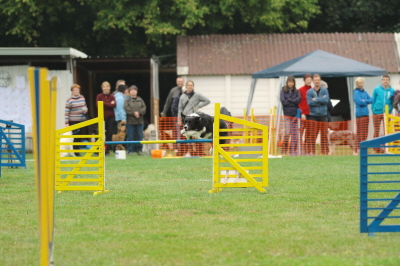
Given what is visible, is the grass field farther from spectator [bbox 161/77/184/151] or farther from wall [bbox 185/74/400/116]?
wall [bbox 185/74/400/116]

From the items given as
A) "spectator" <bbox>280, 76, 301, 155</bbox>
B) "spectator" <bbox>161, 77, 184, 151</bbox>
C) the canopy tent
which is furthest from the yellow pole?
the canopy tent

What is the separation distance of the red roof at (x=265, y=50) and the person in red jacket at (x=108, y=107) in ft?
21.5

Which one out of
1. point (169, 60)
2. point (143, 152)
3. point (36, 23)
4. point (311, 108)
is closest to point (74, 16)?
point (36, 23)

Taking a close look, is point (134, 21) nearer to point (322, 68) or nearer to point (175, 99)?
point (175, 99)

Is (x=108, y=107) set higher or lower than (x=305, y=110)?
higher

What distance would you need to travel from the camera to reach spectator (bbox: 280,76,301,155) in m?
16.3

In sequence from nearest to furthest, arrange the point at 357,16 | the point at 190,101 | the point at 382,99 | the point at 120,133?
the point at 190,101, the point at 382,99, the point at 120,133, the point at 357,16

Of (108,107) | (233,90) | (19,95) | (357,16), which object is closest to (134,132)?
(108,107)

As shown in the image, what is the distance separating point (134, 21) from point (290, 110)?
991cm

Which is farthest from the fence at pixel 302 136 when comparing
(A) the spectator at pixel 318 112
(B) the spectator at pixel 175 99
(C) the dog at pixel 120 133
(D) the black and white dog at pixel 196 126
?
(D) the black and white dog at pixel 196 126

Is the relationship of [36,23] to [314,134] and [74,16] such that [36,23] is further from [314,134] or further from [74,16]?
[314,134]

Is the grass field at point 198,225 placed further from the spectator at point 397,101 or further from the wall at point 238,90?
the wall at point 238,90

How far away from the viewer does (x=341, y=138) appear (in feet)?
56.2

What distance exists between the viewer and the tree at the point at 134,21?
24.6 m
